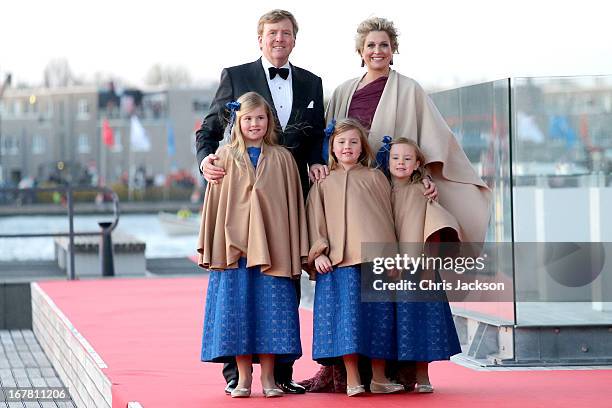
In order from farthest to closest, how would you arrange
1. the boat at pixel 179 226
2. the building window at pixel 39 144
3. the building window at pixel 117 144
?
the building window at pixel 39 144
the building window at pixel 117 144
the boat at pixel 179 226

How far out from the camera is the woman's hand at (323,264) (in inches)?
219

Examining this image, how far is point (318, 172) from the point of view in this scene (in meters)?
5.73

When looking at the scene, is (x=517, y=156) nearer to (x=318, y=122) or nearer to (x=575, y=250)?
(x=575, y=250)

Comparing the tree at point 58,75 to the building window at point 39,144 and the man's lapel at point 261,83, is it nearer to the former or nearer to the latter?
the building window at point 39,144

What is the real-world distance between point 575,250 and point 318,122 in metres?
2.31

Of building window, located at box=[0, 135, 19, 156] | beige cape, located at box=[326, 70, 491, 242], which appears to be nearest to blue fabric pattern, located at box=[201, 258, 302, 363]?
beige cape, located at box=[326, 70, 491, 242]

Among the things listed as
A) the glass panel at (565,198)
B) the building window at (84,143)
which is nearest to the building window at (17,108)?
the building window at (84,143)

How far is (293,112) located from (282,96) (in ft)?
0.31

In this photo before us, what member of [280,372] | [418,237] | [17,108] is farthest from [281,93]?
[17,108]

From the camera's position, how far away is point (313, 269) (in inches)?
224

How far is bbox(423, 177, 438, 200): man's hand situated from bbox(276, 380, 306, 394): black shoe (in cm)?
98

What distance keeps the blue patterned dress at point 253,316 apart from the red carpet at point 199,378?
0.69 feet

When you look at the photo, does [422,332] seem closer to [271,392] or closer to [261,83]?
[271,392]

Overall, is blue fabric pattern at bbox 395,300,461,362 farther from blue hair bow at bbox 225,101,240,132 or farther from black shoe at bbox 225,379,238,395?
blue hair bow at bbox 225,101,240,132
